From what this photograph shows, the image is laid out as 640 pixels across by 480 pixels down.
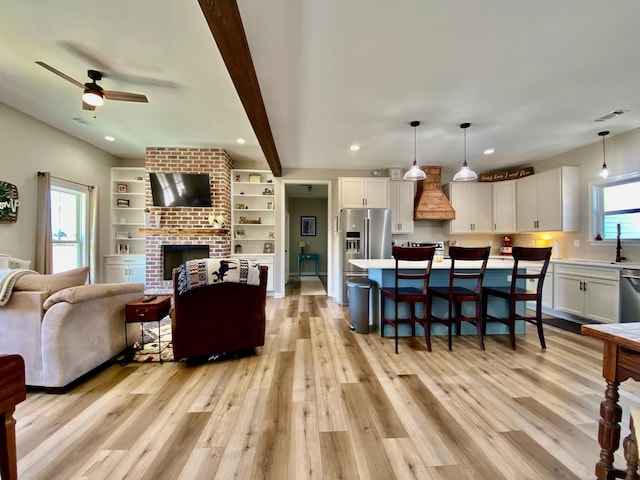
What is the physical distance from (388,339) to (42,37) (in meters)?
4.25

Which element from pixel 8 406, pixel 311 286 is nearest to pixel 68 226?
pixel 311 286

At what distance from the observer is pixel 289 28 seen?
1847 millimetres

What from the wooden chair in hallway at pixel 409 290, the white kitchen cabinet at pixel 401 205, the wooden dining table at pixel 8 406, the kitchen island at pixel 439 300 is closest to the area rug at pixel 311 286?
the white kitchen cabinet at pixel 401 205

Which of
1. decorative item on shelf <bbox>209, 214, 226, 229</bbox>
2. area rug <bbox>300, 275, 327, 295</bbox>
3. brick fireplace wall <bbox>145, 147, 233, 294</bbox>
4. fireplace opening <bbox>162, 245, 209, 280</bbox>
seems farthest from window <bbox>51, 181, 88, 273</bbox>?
area rug <bbox>300, 275, 327, 295</bbox>

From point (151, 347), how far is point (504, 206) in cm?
624

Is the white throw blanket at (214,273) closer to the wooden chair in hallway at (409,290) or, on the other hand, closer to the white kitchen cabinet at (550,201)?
the wooden chair in hallway at (409,290)

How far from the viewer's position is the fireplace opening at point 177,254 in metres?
4.73

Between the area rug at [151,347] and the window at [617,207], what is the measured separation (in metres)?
5.90

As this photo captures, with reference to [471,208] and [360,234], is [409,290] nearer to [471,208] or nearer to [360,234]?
→ [360,234]

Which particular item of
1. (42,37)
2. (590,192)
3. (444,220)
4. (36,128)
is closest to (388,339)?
(444,220)

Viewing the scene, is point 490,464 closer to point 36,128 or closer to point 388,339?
point 388,339

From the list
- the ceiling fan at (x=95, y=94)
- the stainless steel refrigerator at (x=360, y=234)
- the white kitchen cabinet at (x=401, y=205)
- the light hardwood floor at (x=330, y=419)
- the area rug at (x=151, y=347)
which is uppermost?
the ceiling fan at (x=95, y=94)

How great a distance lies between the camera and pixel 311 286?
6605mm

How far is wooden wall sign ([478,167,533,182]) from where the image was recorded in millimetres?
5027
